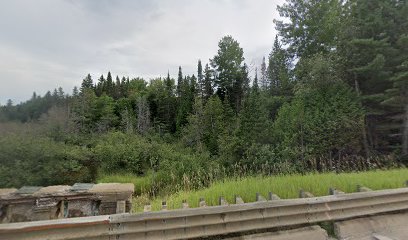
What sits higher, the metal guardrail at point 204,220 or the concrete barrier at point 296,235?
the metal guardrail at point 204,220

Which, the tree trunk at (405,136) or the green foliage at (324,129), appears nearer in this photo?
the tree trunk at (405,136)

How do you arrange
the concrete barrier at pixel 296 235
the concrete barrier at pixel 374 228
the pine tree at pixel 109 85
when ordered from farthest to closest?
the pine tree at pixel 109 85, the concrete barrier at pixel 374 228, the concrete barrier at pixel 296 235

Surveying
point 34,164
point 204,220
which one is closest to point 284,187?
point 204,220

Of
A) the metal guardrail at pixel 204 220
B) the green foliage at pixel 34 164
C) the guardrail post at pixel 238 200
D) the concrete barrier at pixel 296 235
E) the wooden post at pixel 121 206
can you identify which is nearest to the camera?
the metal guardrail at pixel 204 220

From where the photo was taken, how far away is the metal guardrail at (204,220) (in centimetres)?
200

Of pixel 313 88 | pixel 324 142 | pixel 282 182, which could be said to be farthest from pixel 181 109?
pixel 282 182

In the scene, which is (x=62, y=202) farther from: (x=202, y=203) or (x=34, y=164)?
(x=34, y=164)

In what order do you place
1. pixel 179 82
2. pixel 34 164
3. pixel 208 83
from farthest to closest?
pixel 179 82 < pixel 208 83 < pixel 34 164

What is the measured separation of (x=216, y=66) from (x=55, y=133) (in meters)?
21.7

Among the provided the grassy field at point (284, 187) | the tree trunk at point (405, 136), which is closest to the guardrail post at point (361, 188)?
the grassy field at point (284, 187)

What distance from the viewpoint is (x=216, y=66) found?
32.2 metres

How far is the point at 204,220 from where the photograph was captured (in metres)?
2.27

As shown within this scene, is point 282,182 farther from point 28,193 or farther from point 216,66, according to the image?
point 216,66

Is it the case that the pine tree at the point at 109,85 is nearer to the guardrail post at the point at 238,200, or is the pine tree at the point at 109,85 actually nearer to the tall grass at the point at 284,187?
the tall grass at the point at 284,187
